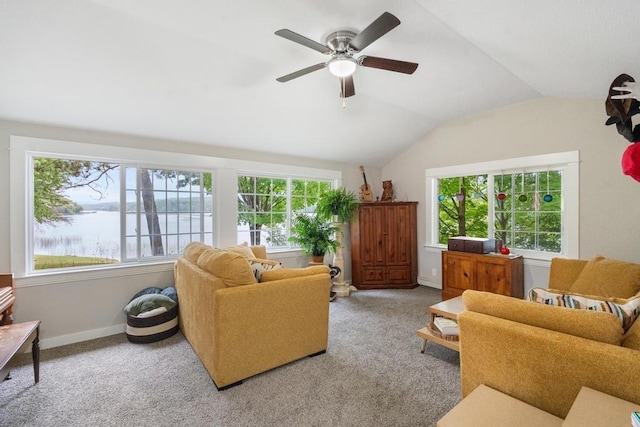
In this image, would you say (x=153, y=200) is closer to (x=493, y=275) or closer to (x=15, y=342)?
(x=15, y=342)

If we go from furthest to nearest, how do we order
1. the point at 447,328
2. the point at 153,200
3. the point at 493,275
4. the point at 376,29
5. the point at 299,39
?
1. the point at 493,275
2. the point at 153,200
3. the point at 447,328
4. the point at 299,39
5. the point at 376,29

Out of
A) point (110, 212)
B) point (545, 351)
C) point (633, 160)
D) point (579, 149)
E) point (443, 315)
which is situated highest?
point (579, 149)

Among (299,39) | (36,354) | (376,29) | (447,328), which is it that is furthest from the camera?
(447,328)

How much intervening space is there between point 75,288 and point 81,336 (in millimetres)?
489

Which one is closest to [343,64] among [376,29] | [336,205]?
[376,29]

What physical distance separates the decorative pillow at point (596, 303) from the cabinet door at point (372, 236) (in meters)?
3.08

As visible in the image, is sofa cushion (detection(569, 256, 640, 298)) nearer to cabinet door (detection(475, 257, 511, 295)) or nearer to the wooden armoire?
cabinet door (detection(475, 257, 511, 295))

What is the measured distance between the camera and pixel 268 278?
2.37 metres

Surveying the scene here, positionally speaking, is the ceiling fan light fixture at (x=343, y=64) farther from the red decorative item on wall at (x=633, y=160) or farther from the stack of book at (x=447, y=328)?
the stack of book at (x=447, y=328)

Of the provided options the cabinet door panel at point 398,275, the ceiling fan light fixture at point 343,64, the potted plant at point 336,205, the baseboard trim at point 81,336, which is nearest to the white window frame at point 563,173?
the cabinet door panel at point 398,275

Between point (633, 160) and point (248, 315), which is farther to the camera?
point (248, 315)

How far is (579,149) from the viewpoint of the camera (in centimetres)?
326

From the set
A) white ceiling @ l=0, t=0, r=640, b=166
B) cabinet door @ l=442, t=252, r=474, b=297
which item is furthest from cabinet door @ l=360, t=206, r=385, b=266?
white ceiling @ l=0, t=0, r=640, b=166

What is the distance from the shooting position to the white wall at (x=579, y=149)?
3.01 m
